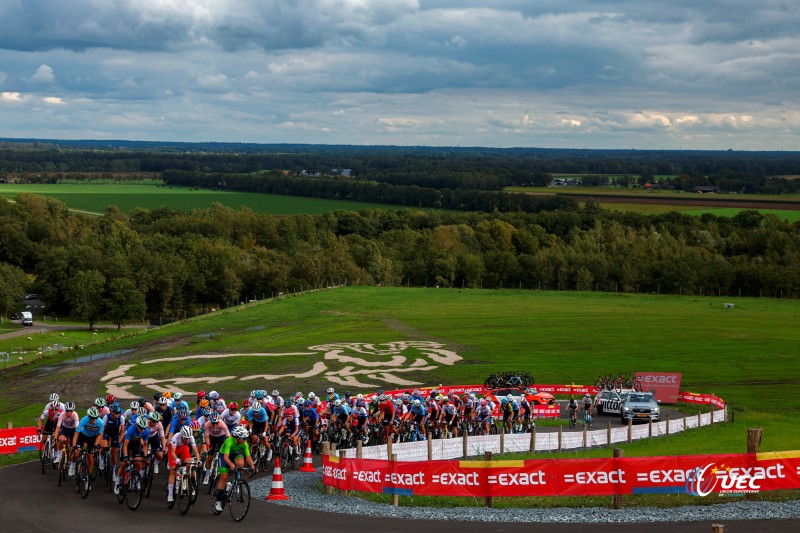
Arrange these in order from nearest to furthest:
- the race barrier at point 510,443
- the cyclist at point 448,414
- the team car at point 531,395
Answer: the race barrier at point 510,443 → the cyclist at point 448,414 → the team car at point 531,395

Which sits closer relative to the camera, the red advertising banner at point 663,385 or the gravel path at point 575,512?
the gravel path at point 575,512

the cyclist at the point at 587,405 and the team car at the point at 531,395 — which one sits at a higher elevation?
Result: the cyclist at the point at 587,405

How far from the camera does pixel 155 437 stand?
85.9 feet

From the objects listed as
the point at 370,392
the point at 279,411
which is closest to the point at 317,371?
the point at 370,392

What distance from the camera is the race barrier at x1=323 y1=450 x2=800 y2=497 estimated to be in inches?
930

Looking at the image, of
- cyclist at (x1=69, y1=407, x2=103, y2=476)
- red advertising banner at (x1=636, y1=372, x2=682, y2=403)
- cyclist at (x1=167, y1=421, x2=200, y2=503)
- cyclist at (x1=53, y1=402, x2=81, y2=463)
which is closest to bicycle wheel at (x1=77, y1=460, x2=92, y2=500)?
cyclist at (x1=69, y1=407, x2=103, y2=476)

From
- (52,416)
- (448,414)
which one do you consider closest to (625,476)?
(448,414)

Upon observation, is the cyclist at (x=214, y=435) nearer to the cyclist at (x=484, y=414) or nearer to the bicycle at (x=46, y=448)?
the bicycle at (x=46, y=448)

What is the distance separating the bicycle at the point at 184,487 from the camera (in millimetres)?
24652

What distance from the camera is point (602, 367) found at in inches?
2542

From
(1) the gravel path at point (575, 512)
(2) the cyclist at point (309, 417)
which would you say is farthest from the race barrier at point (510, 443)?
(1) the gravel path at point (575, 512)

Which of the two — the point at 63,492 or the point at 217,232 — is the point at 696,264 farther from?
the point at 63,492

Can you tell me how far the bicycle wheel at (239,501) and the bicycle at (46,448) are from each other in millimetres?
10057

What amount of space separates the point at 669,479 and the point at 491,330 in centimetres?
5846
